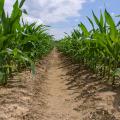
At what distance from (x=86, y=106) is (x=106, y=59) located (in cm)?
249

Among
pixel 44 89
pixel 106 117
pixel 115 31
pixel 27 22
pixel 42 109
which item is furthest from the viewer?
pixel 27 22

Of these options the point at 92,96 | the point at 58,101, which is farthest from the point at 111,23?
the point at 58,101

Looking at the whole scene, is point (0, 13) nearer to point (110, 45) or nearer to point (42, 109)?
point (42, 109)

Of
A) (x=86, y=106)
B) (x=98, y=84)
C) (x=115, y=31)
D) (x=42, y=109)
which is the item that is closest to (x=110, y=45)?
(x=115, y=31)

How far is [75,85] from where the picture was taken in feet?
29.7

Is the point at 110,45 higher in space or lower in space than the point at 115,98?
higher

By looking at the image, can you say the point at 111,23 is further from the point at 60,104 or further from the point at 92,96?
the point at 60,104

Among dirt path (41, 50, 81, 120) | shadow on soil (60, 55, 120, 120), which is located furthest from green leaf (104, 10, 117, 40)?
dirt path (41, 50, 81, 120)

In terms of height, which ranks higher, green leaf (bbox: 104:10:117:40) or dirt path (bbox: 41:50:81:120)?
green leaf (bbox: 104:10:117:40)

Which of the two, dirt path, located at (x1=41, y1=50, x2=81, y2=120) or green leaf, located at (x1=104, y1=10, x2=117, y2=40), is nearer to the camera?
dirt path, located at (x1=41, y1=50, x2=81, y2=120)

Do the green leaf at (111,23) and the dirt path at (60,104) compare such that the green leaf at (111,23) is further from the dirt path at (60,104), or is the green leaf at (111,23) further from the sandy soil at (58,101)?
the dirt path at (60,104)

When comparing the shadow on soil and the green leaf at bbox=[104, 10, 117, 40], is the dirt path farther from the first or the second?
the green leaf at bbox=[104, 10, 117, 40]

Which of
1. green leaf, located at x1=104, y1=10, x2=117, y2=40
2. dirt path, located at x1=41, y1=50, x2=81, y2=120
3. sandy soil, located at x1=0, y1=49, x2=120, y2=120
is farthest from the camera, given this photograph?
green leaf, located at x1=104, y1=10, x2=117, y2=40

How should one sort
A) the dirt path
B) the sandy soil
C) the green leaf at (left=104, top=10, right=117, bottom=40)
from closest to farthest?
the sandy soil
the dirt path
the green leaf at (left=104, top=10, right=117, bottom=40)
